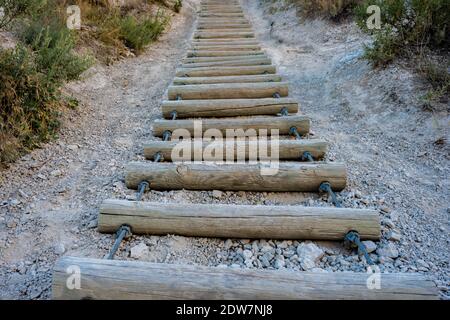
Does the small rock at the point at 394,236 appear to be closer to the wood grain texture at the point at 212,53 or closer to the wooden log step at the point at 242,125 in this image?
the wooden log step at the point at 242,125

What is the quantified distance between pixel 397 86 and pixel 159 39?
4998 mm

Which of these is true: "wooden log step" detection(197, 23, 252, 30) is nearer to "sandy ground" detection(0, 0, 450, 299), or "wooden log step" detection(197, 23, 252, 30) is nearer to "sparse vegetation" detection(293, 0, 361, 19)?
"sparse vegetation" detection(293, 0, 361, 19)

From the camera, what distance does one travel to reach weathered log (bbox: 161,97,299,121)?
4.15m

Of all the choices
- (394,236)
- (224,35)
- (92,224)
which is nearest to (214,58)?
(224,35)

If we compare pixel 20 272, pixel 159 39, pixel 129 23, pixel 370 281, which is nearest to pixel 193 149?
pixel 20 272

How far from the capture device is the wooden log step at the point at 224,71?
208 inches

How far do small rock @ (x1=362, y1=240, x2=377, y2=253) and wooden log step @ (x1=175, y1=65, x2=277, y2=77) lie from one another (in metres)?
3.51

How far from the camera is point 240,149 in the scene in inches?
127

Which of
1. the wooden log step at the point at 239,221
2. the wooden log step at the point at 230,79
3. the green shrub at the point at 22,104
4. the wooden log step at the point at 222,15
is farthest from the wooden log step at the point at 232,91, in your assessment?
the wooden log step at the point at 222,15

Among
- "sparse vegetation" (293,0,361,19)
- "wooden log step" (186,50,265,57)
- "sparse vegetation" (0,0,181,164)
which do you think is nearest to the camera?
"sparse vegetation" (0,0,181,164)

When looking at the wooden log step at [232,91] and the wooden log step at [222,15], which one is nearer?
the wooden log step at [232,91]

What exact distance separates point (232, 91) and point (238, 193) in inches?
80.4

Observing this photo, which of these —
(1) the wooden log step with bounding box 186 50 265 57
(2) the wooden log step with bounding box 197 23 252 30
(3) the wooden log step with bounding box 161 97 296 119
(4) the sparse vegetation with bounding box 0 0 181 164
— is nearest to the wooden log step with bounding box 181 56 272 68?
(1) the wooden log step with bounding box 186 50 265 57
